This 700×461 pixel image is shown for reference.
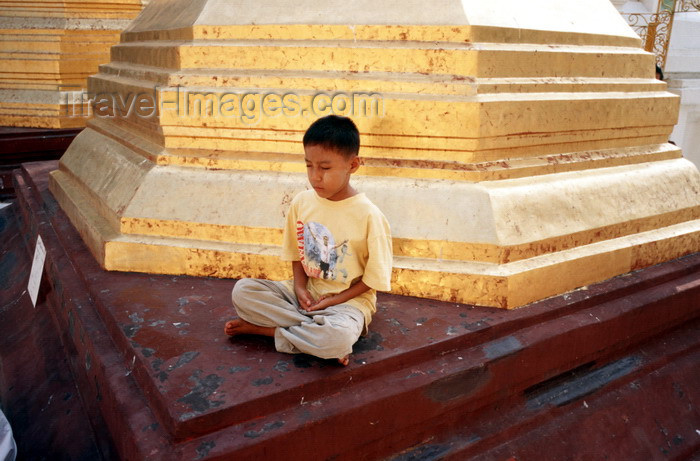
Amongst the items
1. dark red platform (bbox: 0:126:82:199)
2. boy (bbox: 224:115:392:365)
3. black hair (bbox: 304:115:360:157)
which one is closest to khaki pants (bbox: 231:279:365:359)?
boy (bbox: 224:115:392:365)

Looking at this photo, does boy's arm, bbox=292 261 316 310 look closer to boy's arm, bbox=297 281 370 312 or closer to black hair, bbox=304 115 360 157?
boy's arm, bbox=297 281 370 312

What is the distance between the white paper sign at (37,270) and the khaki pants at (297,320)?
133cm

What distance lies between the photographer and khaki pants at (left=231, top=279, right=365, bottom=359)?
144 centimetres

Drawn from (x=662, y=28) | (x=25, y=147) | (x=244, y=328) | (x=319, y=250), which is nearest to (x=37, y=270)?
(x=244, y=328)

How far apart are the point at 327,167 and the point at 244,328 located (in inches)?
19.1

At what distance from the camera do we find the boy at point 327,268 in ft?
4.87

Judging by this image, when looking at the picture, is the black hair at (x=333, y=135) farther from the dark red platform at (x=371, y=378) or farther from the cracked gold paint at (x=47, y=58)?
the cracked gold paint at (x=47, y=58)

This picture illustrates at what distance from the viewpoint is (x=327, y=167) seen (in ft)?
4.99

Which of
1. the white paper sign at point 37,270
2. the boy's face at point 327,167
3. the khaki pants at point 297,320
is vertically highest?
the boy's face at point 327,167

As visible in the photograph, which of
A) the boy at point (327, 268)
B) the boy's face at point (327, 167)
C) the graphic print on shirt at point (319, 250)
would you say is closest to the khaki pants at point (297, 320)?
the boy at point (327, 268)

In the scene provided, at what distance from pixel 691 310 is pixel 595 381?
0.59 meters

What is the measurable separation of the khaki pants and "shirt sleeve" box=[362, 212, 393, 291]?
9cm

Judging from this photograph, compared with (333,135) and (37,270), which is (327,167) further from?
(37,270)

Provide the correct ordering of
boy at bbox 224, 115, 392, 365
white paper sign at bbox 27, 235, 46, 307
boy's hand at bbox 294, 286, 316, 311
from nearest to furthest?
boy at bbox 224, 115, 392, 365 → boy's hand at bbox 294, 286, 316, 311 → white paper sign at bbox 27, 235, 46, 307
